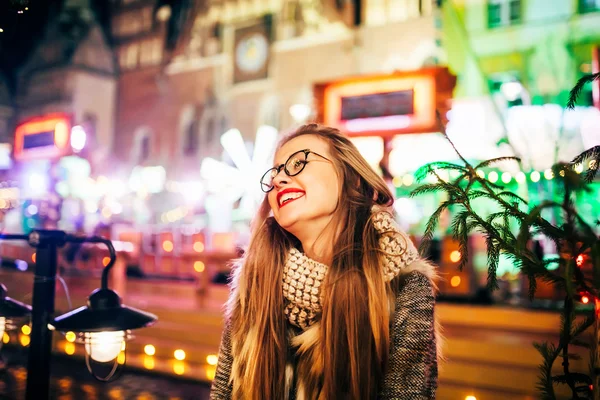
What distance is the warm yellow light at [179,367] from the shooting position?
5272 mm

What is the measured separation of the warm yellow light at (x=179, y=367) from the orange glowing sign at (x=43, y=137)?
6326mm

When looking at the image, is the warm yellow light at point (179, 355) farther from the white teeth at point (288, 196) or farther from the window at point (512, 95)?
the window at point (512, 95)

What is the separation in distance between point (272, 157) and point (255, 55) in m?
15.7

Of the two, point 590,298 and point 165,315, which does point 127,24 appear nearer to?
point 165,315

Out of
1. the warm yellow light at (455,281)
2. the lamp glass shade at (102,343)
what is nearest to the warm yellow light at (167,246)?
the warm yellow light at (455,281)

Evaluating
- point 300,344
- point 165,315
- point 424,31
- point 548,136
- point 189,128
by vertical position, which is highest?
point 424,31

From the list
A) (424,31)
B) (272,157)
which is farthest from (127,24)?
(272,157)

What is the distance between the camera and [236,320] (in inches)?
68.4

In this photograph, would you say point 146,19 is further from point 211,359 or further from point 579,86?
point 579,86

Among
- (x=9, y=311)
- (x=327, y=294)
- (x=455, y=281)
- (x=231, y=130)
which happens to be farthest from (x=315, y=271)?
(x=231, y=130)

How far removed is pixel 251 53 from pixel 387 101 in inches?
431

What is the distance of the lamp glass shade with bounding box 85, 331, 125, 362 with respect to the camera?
177 centimetres

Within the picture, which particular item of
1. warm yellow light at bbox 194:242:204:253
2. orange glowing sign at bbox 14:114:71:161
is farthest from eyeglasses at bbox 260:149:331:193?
orange glowing sign at bbox 14:114:71:161

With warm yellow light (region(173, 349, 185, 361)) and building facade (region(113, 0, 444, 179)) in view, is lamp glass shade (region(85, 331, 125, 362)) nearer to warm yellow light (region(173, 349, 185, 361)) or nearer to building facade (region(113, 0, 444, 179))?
warm yellow light (region(173, 349, 185, 361))
